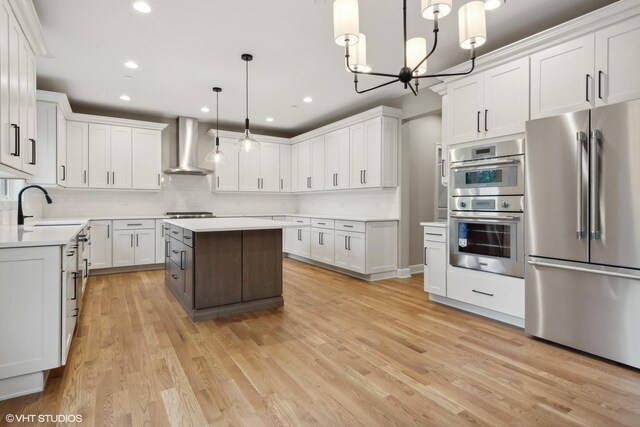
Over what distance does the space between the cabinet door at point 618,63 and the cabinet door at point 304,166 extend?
4.86m

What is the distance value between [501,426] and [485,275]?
182 cm

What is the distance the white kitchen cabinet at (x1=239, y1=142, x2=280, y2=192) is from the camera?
700 centimetres

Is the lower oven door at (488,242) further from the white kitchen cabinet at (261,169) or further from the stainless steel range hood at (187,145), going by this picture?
the stainless steel range hood at (187,145)

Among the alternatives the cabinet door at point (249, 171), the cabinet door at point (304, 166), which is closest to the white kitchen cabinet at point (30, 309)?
the cabinet door at point (249, 171)

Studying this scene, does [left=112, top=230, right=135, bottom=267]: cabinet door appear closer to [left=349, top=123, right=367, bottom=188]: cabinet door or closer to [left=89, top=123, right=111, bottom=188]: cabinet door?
[left=89, top=123, right=111, bottom=188]: cabinet door

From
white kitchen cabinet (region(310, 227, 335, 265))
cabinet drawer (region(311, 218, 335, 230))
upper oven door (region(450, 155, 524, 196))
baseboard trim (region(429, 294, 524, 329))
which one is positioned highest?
upper oven door (region(450, 155, 524, 196))

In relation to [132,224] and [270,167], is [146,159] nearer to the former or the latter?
[132,224]

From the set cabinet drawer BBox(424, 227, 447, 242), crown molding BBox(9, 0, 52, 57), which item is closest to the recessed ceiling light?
crown molding BBox(9, 0, 52, 57)

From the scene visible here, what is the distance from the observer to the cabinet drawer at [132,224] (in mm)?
5438

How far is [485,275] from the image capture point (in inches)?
133

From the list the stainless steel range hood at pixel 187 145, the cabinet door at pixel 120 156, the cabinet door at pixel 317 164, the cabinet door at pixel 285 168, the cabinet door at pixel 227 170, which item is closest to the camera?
the cabinet door at pixel 120 156

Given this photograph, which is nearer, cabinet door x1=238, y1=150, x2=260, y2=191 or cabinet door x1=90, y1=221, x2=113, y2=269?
cabinet door x1=90, y1=221, x2=113, y2=269

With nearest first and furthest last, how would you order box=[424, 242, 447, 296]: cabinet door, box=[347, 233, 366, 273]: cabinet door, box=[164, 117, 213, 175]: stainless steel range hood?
box=[424, 242, 447, 296]: cabinet door → box=[347, 233, 366, 273]: cabinet door → box=[164, 117, 213, 175]: stainless steel range hood

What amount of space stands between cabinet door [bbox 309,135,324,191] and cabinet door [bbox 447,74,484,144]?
3.07 metres
